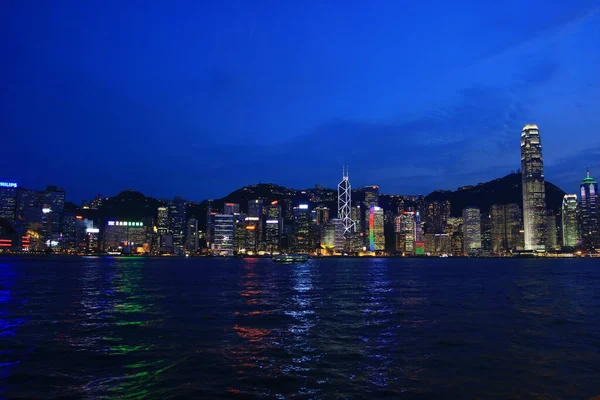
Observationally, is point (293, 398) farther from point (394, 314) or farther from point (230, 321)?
point (394, 314)

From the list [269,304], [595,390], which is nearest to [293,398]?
[595,390]

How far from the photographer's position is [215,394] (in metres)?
16.6

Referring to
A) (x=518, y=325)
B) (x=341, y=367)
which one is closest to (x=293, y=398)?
(x=341, y=367)

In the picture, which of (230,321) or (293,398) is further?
(230,321)

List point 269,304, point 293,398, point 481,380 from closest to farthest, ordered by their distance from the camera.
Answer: point 293,398 < point 481,380 < point 269,304

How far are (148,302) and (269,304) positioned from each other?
39.1ft

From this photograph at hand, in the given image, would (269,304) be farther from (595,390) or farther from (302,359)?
(595,390)

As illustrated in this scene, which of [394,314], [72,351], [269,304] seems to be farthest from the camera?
[269,304]

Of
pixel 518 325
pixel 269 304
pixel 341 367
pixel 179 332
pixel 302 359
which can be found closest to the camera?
pixel 341 367

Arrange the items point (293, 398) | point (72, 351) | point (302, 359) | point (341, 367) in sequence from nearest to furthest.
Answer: point (293, 398) → point (341, 367) → point (302, 359) → point (72, 351)

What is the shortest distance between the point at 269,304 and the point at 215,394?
28534 mm

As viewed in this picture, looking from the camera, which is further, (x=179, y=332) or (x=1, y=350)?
(x=179, y=332)

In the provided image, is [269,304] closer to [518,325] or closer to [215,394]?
[518,325]

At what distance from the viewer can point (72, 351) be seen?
2364 centimetres
